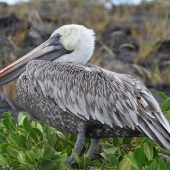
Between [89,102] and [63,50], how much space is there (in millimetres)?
1035

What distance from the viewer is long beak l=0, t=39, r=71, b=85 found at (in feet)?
22.9

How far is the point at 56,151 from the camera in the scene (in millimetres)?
6070

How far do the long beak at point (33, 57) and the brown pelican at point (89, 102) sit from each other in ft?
1.07

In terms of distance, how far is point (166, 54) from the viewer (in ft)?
42.0

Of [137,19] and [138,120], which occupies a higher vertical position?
[138,120]

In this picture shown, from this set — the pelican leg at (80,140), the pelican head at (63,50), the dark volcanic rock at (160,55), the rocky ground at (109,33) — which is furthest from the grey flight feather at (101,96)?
the dark volcanic rock at (160,55)

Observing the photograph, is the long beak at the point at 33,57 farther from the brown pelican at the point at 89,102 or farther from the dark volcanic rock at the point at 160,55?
the dark volcanic rock at the point at 160,55

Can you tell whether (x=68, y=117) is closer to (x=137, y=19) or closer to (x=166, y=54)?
(x=166, y=54)

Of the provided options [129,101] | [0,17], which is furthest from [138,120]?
[0,17]

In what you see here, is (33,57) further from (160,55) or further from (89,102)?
(160,55)

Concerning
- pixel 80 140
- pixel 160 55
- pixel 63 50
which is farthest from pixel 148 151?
pixel 160 55

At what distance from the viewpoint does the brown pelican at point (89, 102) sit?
6020 millimetres

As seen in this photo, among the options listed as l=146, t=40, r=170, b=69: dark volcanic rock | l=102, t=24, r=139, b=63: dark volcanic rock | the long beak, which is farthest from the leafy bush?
l=102, t=24, r=139, b=63: dark volcanic rock

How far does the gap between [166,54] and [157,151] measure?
6.82m
